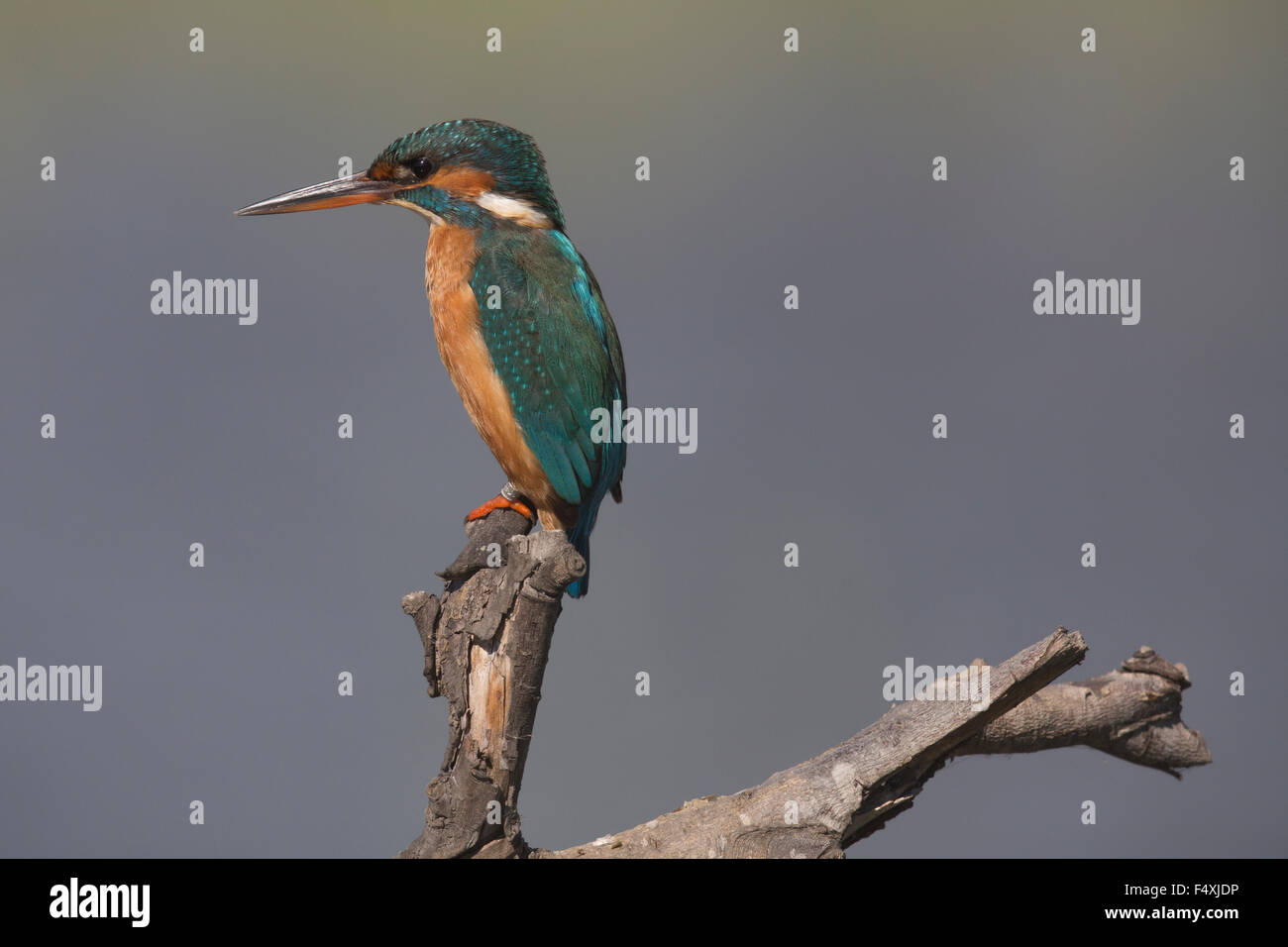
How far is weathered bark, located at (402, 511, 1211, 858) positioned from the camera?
2.39m

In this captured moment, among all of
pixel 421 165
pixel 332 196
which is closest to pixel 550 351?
pixel 421 165

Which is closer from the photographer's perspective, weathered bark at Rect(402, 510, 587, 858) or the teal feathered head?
weathered bark at Rect(402, 510, 587, 858)

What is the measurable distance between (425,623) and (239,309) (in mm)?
1175

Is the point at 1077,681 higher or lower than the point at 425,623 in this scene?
lower

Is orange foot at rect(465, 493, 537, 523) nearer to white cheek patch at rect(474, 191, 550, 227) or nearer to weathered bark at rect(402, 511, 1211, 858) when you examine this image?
weathered bark at rect(402, 511, 1211, 858)

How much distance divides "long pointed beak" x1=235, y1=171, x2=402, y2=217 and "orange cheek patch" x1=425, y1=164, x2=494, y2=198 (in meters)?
0.10

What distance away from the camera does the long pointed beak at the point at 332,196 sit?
8.95 feet

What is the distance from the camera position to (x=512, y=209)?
2744mm

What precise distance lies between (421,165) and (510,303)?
0.39 meters

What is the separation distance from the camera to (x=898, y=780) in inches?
101

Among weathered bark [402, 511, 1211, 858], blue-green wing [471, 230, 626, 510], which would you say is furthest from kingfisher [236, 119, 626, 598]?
weathered bark [402, 511, 1211, 858]

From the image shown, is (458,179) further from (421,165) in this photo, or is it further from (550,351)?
(550,351)
